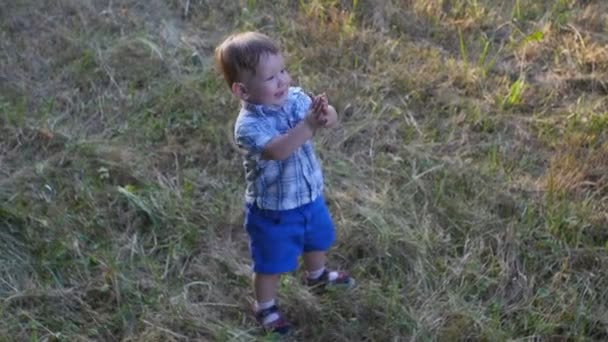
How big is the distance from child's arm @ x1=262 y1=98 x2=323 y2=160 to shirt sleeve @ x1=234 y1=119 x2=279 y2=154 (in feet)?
0.08

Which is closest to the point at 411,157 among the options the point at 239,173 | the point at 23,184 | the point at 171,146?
Answer: the point at 239,173

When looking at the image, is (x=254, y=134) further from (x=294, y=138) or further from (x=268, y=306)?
(x=268, y=306)

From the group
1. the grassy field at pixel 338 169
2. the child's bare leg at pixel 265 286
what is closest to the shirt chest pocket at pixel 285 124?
the child's bare leg at pixel 265 286

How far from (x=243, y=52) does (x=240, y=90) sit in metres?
0.11

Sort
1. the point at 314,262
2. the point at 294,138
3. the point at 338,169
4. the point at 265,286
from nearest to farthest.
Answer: the point at 294,138 < the point at 265,286 < the point at 314,262 < the point at 338,169

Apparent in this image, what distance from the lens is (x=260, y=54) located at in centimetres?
252

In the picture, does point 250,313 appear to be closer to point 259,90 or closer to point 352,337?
point 352,337

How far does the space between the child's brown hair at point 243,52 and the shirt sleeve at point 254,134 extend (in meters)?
0.13

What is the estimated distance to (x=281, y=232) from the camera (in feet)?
8.92

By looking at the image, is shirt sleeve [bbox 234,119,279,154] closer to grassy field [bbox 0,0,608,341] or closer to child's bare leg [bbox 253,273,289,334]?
child's bare leg [bbox 253,273,289,334]

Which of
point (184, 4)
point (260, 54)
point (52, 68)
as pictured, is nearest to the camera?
point (260, 54)

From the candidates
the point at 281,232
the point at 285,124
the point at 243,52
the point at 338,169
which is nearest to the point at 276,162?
the point at 285,124

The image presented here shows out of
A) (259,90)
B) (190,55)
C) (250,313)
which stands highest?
(259,90)

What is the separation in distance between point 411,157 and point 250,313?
1.04 metres
